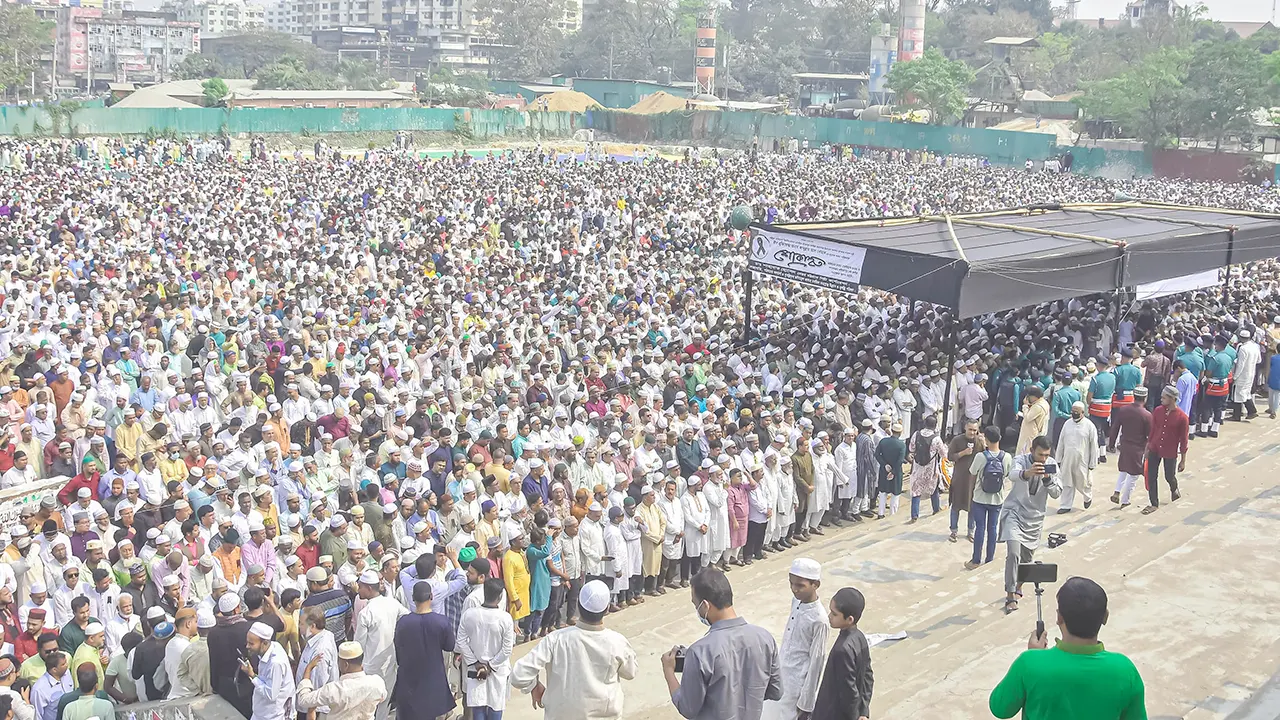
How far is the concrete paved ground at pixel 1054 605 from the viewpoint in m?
6.06

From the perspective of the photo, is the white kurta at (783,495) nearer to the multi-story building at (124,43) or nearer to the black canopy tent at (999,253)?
the black canopy tent at (999,253)

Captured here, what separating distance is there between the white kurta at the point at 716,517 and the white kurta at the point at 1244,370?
263 inches

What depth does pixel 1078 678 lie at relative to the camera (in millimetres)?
3158

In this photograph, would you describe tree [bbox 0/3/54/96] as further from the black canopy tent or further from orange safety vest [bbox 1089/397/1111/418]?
orange safety vest [bbox 1089/397/1111/418]

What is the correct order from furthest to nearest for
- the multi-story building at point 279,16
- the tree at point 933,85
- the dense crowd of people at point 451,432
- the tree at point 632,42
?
the multi-story building at point 279,16 → the tree at point 632,42 → the tree at point 933,85 → the dense crowd of people at point 451,432

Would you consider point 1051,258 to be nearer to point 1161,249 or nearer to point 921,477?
point 1161,249

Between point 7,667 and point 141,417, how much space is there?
4447 millimetres

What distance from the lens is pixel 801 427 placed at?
9.80 meters

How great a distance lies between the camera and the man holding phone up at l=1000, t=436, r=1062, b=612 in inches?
278

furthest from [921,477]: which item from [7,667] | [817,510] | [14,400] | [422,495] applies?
[14,400]

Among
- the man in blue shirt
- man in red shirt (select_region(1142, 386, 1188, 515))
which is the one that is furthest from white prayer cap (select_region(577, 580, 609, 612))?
the man in blue shirt

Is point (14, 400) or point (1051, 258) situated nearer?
point (14, 400)

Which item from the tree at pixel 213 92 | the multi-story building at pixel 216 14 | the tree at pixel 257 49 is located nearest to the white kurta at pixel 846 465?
the tree at pixel 213 92

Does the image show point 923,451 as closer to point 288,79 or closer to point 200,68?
point 288,79
